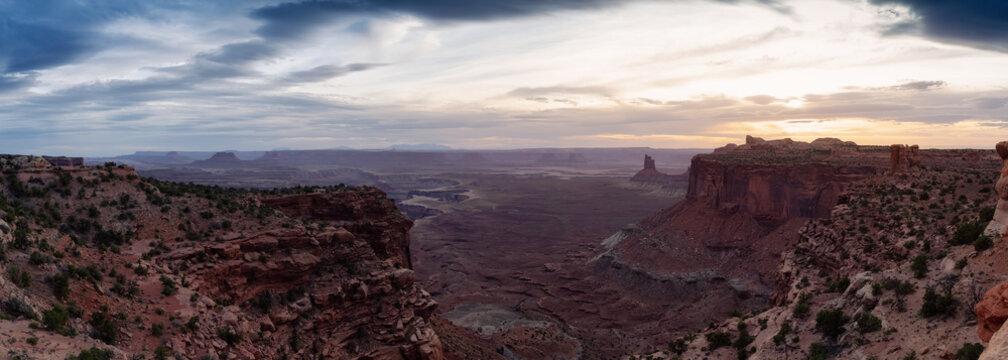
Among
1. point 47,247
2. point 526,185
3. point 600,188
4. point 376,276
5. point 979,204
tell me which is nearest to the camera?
point 47,247

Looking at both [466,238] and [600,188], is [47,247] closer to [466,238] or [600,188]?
[466,238]

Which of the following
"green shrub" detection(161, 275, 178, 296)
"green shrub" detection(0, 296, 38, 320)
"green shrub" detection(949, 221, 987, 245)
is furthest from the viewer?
"green shrub" detection(949, 221, 987, 245)

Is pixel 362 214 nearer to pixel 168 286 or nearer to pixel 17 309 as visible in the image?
pixel 168 286

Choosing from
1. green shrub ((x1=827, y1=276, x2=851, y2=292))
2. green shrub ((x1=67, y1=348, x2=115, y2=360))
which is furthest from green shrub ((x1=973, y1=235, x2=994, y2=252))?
green shrub ((x1=67, y1=348, x2=115, y2=360))

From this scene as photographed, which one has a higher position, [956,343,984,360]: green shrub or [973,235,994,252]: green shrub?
[973,235,994,252]: green shrub

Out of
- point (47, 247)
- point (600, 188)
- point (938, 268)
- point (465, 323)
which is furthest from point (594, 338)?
point (600, 188)

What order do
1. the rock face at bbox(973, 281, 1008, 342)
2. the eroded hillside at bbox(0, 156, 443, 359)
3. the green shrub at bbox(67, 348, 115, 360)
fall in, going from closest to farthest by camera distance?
the rock face at bbox(973, 281, 1008, 342)
the green shrub at bbox(67, 348, 115, 360)
the eroded hillside at bbox(0, 156, 443, 359)

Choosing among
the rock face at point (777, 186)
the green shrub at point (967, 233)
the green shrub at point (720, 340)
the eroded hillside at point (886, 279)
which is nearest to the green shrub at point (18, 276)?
the eroded hillside at point (886, 279)

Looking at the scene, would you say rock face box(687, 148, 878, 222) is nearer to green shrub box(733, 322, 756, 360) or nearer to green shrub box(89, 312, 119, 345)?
green shrub box(733, 322, 756, 360)
